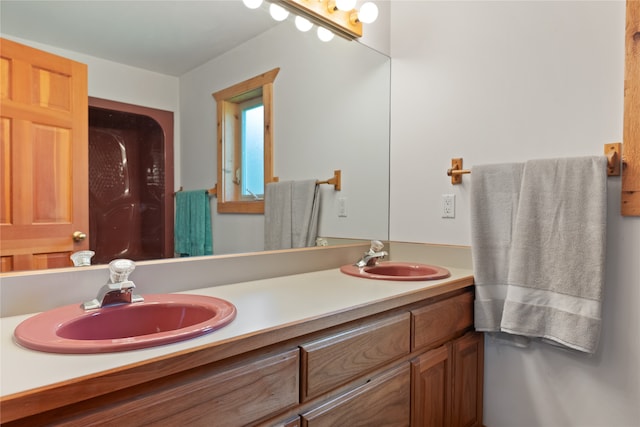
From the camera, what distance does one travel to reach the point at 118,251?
1.16 m

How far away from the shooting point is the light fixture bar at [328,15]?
164 cm

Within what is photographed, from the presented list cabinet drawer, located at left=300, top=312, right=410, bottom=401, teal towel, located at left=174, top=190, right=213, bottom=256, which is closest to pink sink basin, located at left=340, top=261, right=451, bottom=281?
cabinet drawer, located at left=300, top=312, right=410, bottom=401

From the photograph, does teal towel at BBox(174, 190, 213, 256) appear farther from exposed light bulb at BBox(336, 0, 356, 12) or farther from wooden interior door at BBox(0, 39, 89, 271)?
exposed light bulb at BBox(336, 0, 356, 12)

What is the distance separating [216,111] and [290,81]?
436 millimetres

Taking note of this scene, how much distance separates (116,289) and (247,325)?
381mm

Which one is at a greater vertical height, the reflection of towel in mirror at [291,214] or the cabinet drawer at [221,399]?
the reflection of towel in mirror at [291,214]

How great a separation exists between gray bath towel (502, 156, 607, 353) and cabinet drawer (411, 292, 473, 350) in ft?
0.47

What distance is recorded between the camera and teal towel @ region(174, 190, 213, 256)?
51.8 inches

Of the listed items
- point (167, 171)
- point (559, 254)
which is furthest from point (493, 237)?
point (167, 171)

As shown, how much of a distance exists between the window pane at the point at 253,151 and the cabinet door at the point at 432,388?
918 mm

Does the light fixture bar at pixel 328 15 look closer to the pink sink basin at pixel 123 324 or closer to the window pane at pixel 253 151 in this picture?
the window pane at pixel 253 151

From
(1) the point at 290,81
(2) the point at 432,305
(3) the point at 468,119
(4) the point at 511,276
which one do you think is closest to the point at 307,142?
(1) the point at 290,81

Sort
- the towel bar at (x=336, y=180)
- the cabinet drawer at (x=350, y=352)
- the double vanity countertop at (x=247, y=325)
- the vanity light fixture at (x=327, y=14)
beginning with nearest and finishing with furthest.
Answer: the double vanity countertop at (x=247, y=325) < the cabinet drawer at (x=350, y=352) < the vanity light fixture at (x=327, y=14) < the towel bar at (x=336, y=180)

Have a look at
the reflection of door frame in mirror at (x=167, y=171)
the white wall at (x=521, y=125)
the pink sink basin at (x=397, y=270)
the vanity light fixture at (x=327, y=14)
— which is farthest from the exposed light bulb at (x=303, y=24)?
the pink sink basin at (x=397, y=270)
